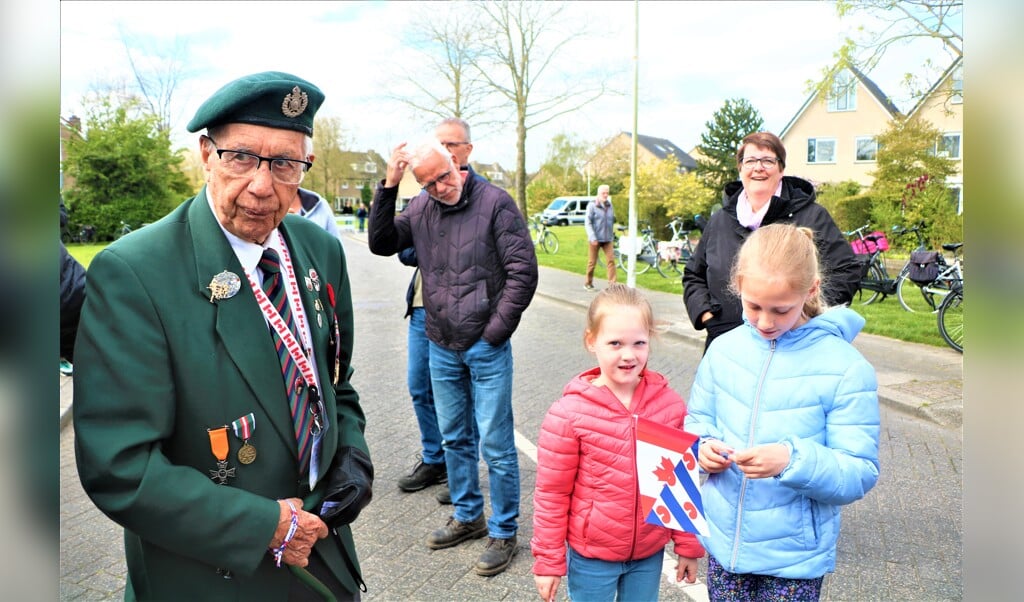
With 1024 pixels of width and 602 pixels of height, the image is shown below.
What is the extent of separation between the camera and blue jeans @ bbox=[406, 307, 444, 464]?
15.3 feet

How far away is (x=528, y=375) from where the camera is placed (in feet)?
26.3

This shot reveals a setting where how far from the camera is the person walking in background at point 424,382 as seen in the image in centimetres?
454

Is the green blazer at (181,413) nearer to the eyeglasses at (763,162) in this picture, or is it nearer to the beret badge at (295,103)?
the beret badge at (295,103)

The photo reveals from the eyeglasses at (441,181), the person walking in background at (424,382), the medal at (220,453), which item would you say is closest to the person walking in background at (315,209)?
the person walking in background at (424,382)

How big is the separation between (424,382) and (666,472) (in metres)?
2.71

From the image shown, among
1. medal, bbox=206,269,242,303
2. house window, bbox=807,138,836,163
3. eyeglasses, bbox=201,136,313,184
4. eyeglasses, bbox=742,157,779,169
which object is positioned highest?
house window, bbox=807,138,836,163

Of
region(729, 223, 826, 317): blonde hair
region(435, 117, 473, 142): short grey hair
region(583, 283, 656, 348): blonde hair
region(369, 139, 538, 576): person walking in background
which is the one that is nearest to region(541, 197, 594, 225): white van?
region(435, 117, 473, 142): short grey hair

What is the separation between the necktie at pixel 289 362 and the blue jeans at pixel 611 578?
1.19 metres

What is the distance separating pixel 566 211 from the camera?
178ft

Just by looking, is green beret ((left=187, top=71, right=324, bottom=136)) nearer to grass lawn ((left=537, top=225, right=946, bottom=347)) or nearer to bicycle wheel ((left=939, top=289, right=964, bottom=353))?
grass lawn ((left=537, top=225, right=946, bottom=347))

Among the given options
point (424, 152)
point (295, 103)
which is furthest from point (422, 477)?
point (295, 103)

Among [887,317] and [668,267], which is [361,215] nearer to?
[668,267]
